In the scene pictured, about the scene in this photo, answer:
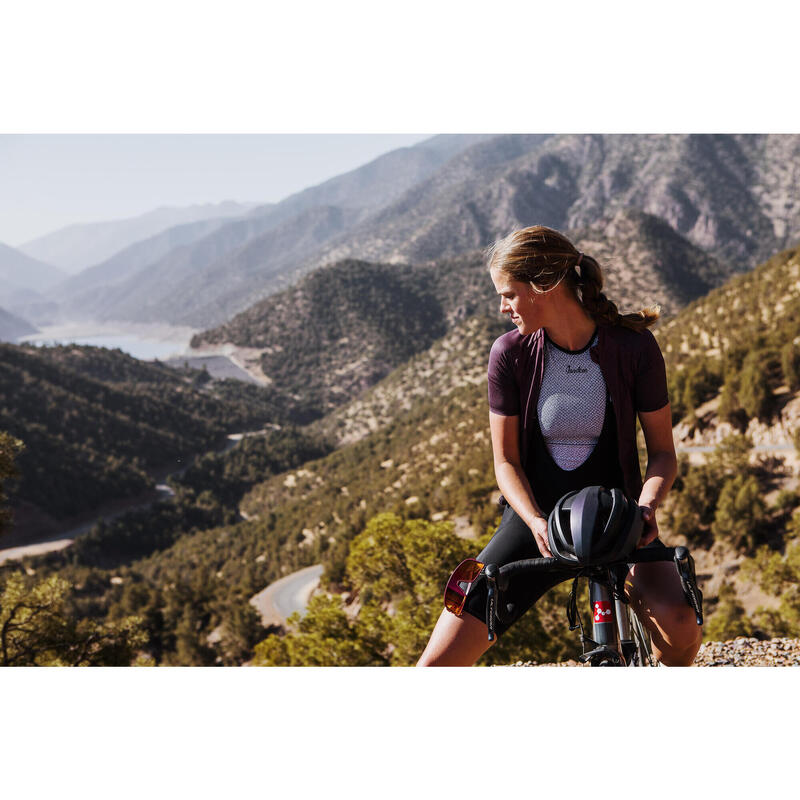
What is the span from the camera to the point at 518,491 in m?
1.69

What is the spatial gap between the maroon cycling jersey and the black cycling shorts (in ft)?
0.52

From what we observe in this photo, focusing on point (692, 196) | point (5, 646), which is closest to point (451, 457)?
point (5, 646)

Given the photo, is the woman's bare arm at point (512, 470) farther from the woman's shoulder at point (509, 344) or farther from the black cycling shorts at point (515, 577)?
the woman's shoulder at point (509, 344)

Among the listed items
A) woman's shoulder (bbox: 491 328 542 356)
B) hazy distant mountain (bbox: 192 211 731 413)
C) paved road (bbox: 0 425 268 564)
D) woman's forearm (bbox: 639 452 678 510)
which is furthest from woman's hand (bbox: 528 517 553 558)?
hazy distant mountain (bbox: 192 211 731 413)

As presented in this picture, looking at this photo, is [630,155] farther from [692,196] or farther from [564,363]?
[564,363]

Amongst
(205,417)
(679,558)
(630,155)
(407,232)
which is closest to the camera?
(679,558)

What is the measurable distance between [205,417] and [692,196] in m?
130

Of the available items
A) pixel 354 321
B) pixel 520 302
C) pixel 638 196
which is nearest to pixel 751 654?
pixel 520 302

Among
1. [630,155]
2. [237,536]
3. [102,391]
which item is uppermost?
[630,155]

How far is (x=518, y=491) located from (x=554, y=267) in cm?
56

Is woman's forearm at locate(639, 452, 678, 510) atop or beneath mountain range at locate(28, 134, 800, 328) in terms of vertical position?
beneath

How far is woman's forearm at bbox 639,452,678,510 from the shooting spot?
5.34 feet

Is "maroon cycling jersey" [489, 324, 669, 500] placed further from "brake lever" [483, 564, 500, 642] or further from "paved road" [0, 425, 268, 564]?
"paved road" [0, 425, 268, 564]

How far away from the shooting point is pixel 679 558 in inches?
56.1
